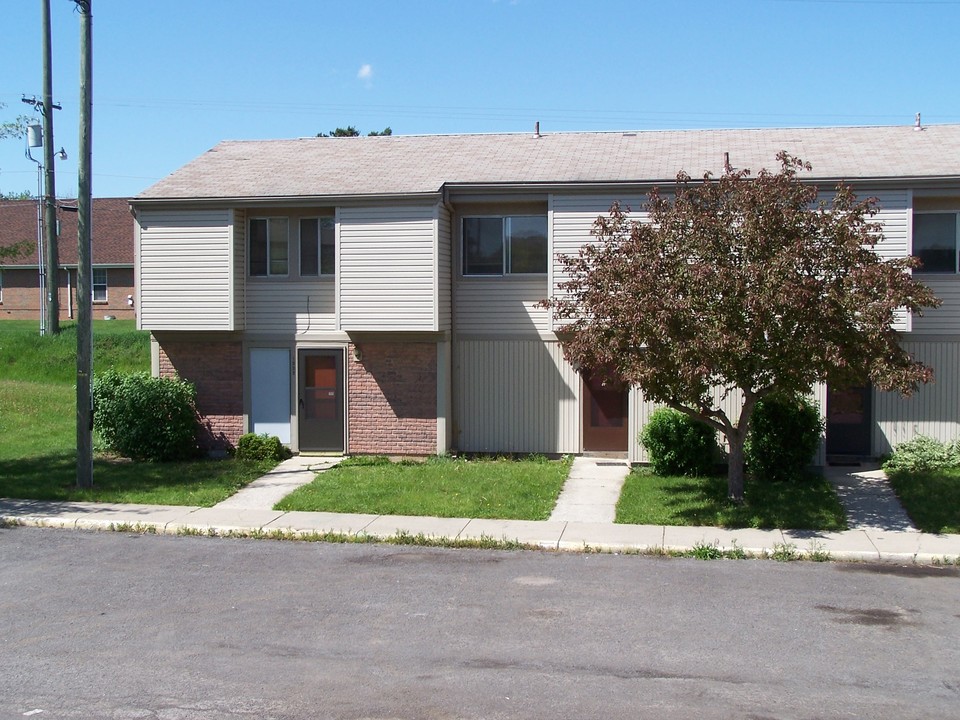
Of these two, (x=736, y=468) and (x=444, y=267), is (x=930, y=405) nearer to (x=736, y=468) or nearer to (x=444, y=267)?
(x=736, y=468)

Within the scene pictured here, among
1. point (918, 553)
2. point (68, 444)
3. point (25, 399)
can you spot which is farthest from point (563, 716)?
point (25, 399)

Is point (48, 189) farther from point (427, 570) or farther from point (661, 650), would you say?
point (661, 650)

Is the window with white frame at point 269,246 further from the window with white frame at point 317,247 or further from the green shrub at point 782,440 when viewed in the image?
the green shrub at point 782,440

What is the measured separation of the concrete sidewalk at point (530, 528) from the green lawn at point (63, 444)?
0.60 meters

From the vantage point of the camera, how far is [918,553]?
38.1 feet

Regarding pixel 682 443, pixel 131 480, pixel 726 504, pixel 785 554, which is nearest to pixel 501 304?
pixel 682 443

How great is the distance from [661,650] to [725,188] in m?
6.83

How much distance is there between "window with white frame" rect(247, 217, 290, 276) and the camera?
62.5 feet

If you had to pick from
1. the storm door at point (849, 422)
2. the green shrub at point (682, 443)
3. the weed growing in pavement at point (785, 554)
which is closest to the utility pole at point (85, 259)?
the green shrub at point (682, 443)

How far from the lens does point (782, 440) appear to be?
15758 mm

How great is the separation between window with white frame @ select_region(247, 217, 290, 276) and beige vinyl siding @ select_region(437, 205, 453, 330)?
3.04 meters

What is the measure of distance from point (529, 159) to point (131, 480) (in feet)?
32.1

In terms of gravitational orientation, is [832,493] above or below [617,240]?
below

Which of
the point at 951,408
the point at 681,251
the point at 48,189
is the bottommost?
the point at 951,408
